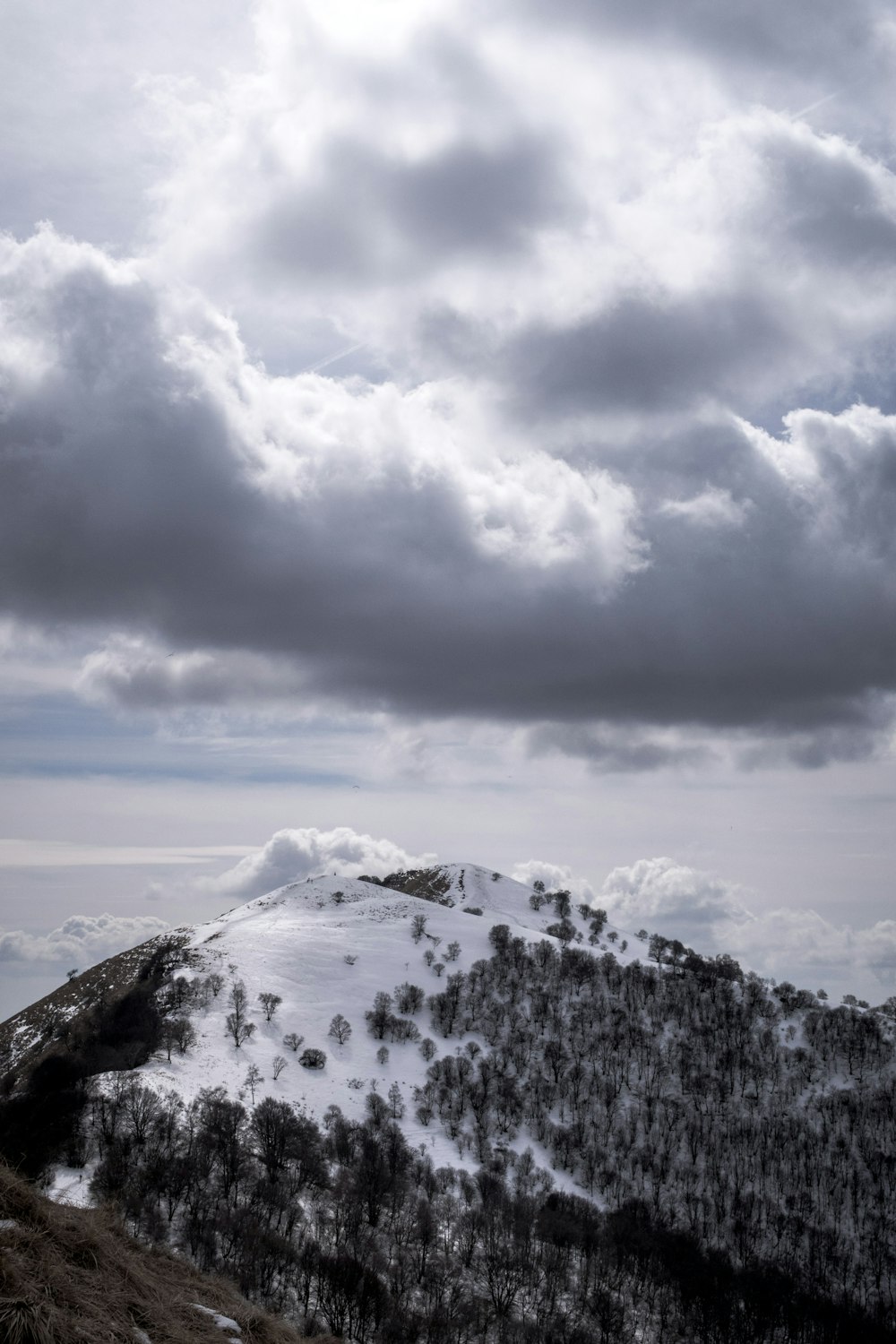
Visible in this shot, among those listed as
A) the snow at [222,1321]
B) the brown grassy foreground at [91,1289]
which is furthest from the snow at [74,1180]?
the snow at [222,1321]

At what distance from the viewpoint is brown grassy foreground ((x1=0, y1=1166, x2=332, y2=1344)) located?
731 inches

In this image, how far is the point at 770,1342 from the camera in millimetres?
157250

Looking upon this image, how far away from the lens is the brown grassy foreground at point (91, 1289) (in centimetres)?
1856

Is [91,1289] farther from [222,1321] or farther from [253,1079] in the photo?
[253,1079]

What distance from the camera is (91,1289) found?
68.2 ft

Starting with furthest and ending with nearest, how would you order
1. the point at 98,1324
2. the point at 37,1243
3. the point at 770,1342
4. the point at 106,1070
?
1. the point at 106,1070
2. the point at 770,1342
3. the point at 37,1243
4. the point at 98,1324

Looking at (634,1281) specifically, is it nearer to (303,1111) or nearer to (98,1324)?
(303,1111)

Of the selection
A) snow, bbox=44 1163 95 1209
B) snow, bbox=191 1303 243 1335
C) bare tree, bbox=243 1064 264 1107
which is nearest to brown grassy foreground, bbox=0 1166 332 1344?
snow, bbox=191 1303 243 1335

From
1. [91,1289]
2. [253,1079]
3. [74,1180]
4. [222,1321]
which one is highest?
[91,1289]

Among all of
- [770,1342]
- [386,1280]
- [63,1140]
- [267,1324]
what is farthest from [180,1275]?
[770,1342]

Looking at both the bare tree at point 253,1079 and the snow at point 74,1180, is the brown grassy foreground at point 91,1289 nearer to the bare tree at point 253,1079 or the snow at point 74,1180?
the snow at point 74,1180

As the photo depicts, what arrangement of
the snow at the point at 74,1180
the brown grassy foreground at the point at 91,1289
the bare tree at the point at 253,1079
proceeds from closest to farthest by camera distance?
the brown grassy foreground at the point at 91,1289, the snow at the point at 74,1180, the bare tree at the point at 253,1079

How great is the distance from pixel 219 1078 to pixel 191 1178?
57338 millimetres

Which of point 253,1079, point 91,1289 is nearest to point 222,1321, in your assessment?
point 91,1289
